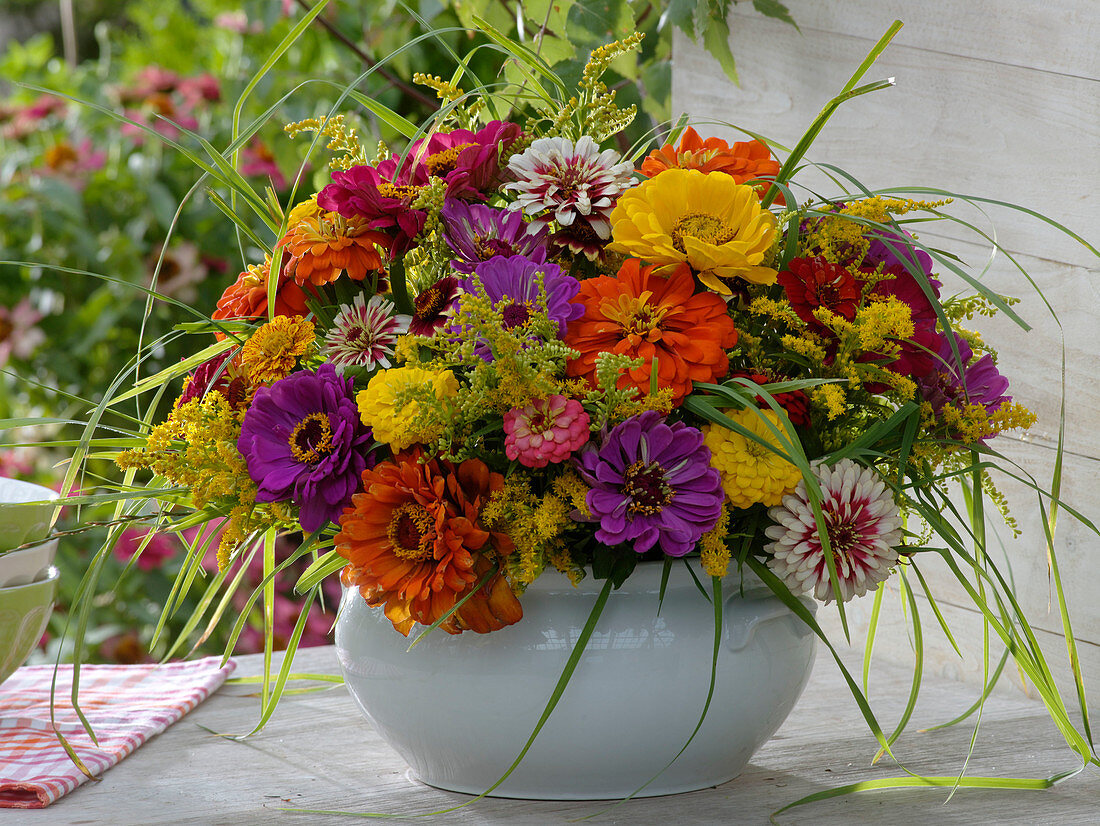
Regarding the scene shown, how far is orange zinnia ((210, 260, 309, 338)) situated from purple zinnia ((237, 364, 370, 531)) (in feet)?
0.27

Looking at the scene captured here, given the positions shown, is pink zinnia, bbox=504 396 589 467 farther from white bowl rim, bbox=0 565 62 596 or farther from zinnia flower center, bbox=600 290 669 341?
white bowl rim, bbox=0 565 62 596

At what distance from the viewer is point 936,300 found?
21.6 inches

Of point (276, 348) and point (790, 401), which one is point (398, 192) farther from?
point (790, 401)

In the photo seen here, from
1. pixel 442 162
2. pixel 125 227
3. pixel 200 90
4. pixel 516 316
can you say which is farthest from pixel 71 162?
pixel 516 316

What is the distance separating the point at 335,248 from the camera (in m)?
0.57

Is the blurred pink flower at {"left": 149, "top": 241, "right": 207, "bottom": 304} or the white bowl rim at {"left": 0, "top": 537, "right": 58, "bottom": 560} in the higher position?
the blurred pink flower at {"left": 149, "top": 241, "right": 207, "bottom": 304}

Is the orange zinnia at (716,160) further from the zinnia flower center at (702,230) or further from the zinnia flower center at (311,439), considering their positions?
the zinnia flower center at (311,439)

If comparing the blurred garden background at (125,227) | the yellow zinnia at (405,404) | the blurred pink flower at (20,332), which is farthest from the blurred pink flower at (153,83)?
the yellow zinnia at (405,404)

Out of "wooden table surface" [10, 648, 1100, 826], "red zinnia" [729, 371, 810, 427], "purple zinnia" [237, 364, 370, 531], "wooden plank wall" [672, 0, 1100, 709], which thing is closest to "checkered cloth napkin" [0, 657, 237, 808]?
"wooden table surface" [10, 648, 1100, 826]

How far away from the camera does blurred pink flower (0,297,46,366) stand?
6.07 ft

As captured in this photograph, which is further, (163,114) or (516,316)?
(163,114)

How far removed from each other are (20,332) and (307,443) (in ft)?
5.04

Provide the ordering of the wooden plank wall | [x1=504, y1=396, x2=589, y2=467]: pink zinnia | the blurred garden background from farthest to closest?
the blurred garden background
the wooden plank wall
[x1=504, y1=396, x2=589, y2=467]: pink zinnia

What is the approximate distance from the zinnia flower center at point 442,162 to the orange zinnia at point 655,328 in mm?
111
